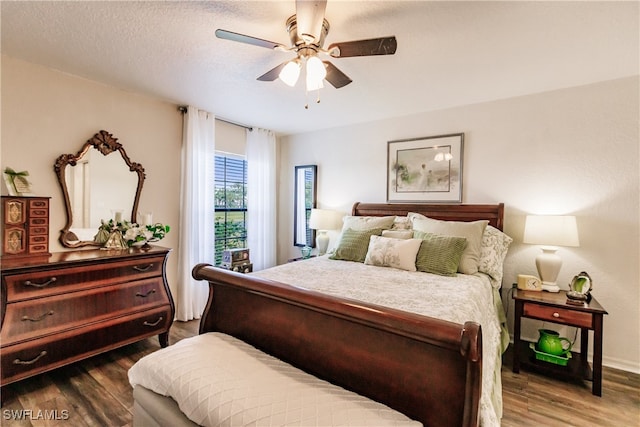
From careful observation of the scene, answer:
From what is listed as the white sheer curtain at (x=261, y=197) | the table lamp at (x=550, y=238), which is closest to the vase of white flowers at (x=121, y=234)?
the white sheer curtain at (x=261, y=197)

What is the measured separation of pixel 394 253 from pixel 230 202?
2464 millimetres

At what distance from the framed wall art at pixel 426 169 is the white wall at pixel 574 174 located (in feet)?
0.30

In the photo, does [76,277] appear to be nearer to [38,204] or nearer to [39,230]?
[39,230]

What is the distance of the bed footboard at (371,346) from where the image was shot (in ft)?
3.43

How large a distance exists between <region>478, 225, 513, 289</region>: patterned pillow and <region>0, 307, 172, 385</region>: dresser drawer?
115 inches

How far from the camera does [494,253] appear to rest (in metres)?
2.64

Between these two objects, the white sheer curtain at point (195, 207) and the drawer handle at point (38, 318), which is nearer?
the drawer handle at point (38, 318)

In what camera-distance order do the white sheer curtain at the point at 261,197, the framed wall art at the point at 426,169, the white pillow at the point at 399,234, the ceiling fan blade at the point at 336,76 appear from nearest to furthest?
the ceiling fan blade at the point at 336,76, the white pillow at the point at 399,234, the framed wall art at the point at 426,169, the white sheer curtain at the point at 261,197

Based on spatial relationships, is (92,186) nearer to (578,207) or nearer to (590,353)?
(578,207)

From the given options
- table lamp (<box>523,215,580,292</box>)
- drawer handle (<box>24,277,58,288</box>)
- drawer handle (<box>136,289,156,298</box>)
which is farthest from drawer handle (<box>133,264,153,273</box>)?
table lamp (<box>523,215,580,292</box>)

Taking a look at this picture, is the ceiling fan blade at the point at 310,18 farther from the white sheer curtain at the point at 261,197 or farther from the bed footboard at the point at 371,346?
the white sheer curtain at the point at 261,197

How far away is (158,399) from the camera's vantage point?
134 cm

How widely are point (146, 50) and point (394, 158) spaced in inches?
105

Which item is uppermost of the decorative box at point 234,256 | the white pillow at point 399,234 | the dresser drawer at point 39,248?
the white pillow at point 399,234
